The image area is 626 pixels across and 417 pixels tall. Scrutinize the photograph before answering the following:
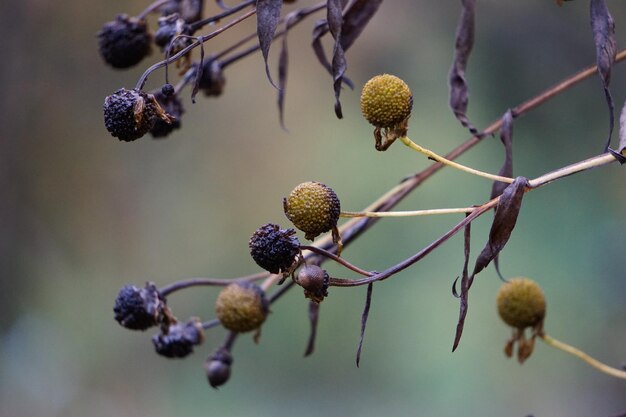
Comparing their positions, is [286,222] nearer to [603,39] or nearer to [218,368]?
[218,368]

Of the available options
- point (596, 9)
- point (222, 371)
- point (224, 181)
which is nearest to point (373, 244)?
point (224, 181)

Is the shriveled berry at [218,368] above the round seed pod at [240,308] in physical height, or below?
below

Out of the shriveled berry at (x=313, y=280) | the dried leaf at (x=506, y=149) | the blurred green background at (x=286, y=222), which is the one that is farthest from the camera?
the blurred green background at (x=286, y=222)

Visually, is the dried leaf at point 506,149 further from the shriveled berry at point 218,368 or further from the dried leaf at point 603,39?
the shriveled berry at point 218,368

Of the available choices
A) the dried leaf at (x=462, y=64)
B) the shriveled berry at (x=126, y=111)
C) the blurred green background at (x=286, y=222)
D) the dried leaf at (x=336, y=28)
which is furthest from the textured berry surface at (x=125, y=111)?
the blurred green background at (x=286, y=222)

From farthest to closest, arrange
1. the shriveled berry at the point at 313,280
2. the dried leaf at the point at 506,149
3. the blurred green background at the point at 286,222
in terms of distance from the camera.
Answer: the blurred green background at the point at 286,222 → the dried leaf at the point at 506,149 → the shriveled berry at the point at 313,280

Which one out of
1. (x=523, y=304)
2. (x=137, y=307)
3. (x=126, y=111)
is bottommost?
(x=523, y=304)

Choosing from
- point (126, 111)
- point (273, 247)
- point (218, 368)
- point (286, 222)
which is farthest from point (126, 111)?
point (286, 222)

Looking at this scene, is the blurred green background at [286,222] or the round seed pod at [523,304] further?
the blurred green background at [286,222]

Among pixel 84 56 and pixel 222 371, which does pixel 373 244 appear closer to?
pixel 84 56
